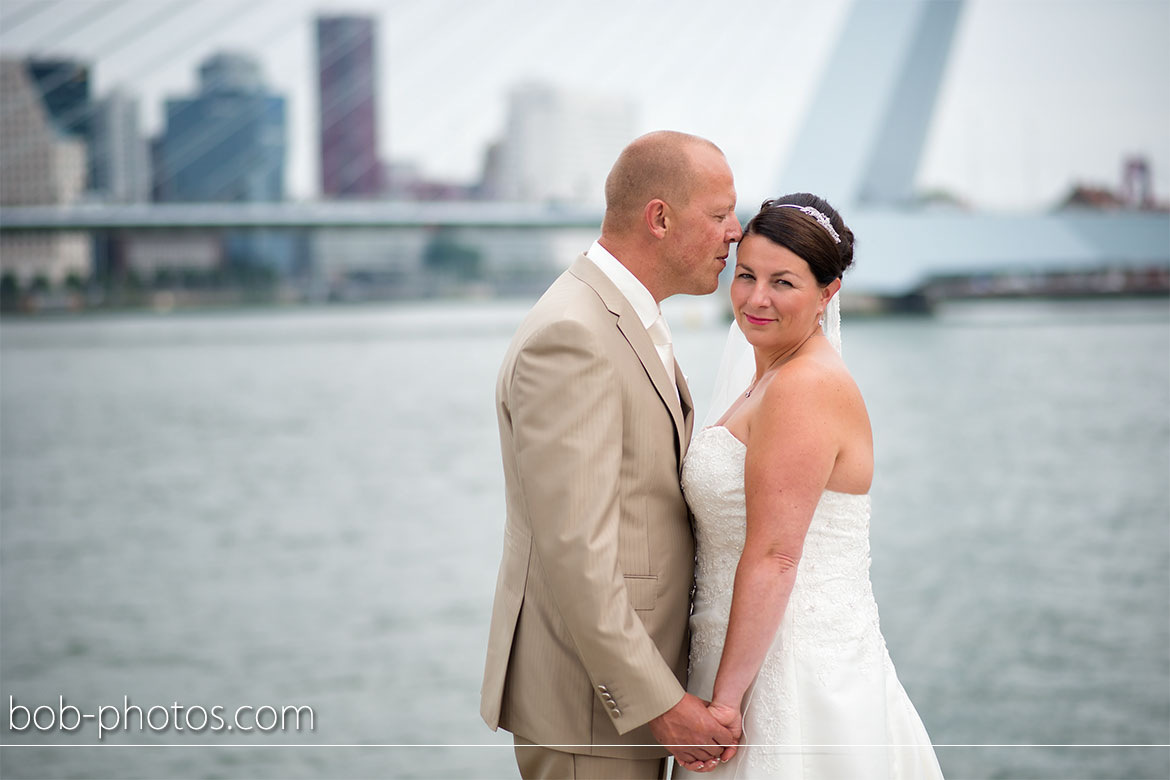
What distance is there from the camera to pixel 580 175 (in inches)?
1072

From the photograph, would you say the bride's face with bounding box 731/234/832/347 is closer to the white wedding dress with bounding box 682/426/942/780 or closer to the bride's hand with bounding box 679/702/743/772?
the white wedding dress with bounding box 682/426/942/780

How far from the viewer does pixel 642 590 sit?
1.45m

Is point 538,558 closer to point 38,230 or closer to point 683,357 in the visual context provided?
point 683,357

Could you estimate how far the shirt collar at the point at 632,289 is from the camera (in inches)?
59.1

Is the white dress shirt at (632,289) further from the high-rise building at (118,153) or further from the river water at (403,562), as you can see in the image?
the high-rise building at (118,153)

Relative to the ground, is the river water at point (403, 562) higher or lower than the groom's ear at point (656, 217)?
lower

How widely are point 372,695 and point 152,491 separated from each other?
705 cm

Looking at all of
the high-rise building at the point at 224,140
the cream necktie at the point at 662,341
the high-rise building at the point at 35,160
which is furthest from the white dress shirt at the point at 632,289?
the high-rise building at the point at 224,140

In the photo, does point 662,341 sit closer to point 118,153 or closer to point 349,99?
point 118,153

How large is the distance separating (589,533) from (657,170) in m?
0.49

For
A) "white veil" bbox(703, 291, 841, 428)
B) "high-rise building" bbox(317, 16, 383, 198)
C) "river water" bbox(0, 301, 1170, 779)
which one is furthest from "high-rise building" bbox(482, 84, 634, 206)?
"white veil" bbox(703, 291, 841, 428)

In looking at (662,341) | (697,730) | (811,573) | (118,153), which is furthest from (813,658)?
(118,153)

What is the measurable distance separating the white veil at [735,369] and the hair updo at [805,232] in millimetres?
130

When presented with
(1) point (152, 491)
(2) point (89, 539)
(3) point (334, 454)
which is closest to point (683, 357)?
(3) point (334, 454)
